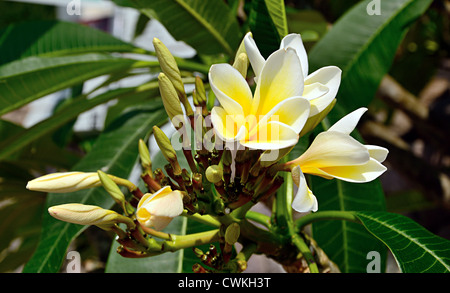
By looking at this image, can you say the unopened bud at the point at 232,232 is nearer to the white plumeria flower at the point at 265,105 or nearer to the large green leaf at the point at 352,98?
the white plumeria flower at the point at 265,105

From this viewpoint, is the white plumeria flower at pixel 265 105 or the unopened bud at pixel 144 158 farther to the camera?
the unopened bud at pixel 144 158

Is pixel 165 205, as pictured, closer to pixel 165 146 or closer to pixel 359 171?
pixel 165 146

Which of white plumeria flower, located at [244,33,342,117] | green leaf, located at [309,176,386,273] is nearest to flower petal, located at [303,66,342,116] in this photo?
white plumeria flower, located at [244,33,342,117]

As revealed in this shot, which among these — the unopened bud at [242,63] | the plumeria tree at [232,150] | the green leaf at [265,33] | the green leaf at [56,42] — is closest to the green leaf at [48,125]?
the plumeria tree at [232,150]

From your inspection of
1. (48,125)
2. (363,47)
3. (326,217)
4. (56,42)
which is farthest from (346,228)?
(56,42)

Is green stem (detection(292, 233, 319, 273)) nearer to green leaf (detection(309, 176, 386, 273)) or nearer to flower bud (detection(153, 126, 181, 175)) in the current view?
green leaf (detection(309, 176, 386, 273))
